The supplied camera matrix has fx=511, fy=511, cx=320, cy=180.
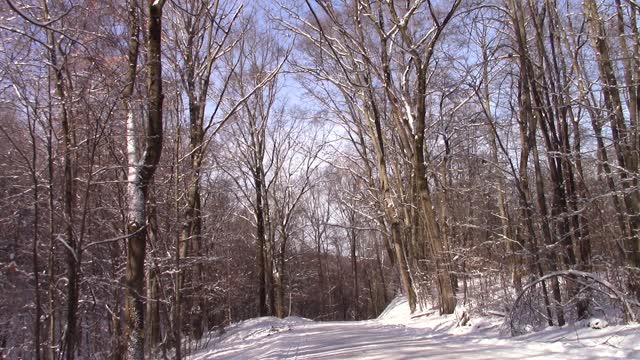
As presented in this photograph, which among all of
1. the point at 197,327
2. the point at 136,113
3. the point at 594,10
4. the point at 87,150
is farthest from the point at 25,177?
the point at 594,10

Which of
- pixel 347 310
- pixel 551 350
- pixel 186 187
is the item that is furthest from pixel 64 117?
pixel 347 310

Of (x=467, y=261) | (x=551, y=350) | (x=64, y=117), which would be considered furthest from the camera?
(x=467, y=261)

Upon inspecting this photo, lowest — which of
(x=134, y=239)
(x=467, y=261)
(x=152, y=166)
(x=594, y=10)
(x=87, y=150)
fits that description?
(x=467, y=261)

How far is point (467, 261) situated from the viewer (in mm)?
12469

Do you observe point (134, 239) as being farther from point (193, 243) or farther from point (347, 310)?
point (347, 310)

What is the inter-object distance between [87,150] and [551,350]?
301 inches

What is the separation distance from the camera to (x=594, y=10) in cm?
964

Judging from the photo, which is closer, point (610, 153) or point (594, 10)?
point (594, 10)

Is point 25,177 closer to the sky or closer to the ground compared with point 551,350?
closer to the sky

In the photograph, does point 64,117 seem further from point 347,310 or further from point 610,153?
point 347,310

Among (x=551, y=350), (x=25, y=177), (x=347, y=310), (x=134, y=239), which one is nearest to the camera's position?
(x=551, y=350)

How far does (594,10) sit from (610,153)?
3236 mm

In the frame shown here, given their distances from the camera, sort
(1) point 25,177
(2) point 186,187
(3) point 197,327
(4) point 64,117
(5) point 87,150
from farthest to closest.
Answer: (3) point 197,327 < (2) point 186,187 < (1) point 25,177 < (5) point 87,150 < (4) point 64,117

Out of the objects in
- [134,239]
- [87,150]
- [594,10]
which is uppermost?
[594,10]
